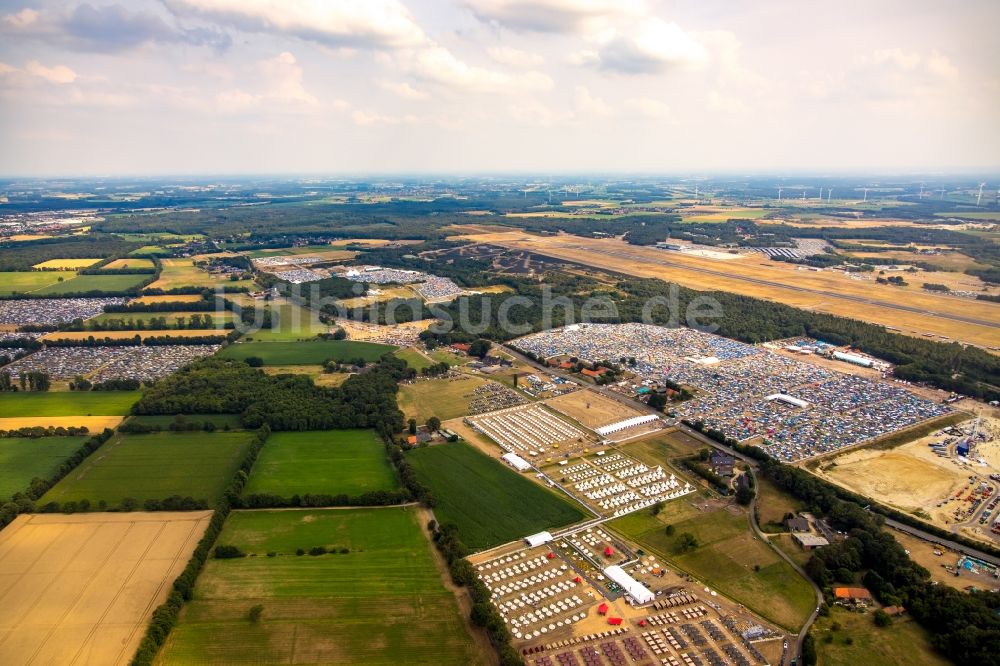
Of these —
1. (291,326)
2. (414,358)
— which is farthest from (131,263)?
(414,358)

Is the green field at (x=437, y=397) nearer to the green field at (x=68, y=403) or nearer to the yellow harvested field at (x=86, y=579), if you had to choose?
the yellow harvested field at (x=86, y=579)

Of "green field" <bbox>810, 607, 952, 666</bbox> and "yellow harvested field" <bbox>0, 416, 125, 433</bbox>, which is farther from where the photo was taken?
"yellow harvested field" <bbox>0, 416, 125, 433</bbox>

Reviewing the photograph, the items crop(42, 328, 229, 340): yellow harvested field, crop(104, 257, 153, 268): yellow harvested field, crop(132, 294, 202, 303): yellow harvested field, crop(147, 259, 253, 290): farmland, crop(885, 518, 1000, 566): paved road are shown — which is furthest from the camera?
crop(104, 257, 153, 268): yellow harvested field

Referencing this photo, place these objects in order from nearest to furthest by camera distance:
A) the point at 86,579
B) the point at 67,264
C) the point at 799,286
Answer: the point at 86,579
the point at 799,286
the point at 67,264

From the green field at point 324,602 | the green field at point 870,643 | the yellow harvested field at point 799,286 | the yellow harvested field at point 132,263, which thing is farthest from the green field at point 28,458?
the yellow harvested field at point 799,286

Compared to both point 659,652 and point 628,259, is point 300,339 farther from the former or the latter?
point 628,259

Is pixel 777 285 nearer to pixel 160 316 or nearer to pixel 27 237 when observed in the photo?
pixel 160 316

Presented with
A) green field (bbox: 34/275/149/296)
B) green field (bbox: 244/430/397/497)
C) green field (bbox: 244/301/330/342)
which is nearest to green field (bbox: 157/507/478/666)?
green field (bbox: 244/430/397/497)

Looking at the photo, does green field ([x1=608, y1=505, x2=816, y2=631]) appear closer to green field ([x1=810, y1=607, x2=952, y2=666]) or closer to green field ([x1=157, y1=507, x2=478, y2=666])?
green field ([x1=810, y1=607, x2=952, y2=666])
